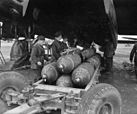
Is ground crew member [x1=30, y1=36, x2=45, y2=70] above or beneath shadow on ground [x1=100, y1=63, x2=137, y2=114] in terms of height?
above

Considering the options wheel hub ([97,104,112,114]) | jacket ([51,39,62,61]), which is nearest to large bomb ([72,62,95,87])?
wheel hub ([97,104,112,114])

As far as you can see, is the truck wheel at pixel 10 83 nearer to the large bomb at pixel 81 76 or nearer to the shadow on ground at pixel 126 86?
the large bomb at pixel 81 76

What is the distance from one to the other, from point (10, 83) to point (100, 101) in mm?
2040

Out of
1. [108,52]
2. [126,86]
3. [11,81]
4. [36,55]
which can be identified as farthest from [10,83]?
[108,52]

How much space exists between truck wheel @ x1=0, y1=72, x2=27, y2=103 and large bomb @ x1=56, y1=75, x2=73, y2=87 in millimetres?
818

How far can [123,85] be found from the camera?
370 inches

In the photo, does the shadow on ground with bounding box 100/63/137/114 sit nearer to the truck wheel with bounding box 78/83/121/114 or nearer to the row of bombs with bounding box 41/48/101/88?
the truck wheel with bounding box 78/83/121/114

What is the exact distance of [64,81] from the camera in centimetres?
550

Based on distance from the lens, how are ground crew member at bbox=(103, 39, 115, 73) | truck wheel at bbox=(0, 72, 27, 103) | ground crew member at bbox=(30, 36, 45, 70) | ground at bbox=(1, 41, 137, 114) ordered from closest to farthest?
truck wheel at bbox=(0, 72, 27, 103) < ground at bbox=(1, 41, 137, 114) < ground crew member at bbox=(30, 36, 45, 70) < ground crew member at bbox=(103, 39, 115, 73)

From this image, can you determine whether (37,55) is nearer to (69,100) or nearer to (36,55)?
(36,55)

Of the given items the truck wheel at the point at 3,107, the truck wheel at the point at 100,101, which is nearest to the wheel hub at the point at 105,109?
the truck wheel at the point at 100,101

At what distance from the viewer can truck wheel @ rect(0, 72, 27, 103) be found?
5.72 metres

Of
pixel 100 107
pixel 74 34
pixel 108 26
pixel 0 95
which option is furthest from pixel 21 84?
pixel 74 34

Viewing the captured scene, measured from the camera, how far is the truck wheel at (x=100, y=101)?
448 cm
